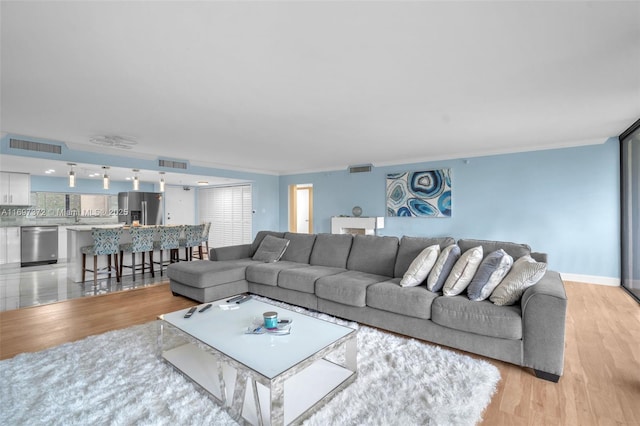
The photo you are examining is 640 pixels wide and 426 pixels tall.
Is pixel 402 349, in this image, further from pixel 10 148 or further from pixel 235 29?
pixel 10 148

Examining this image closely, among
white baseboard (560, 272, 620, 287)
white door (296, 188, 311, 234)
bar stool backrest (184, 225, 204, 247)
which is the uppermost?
white door (296, 188, 311, 234)

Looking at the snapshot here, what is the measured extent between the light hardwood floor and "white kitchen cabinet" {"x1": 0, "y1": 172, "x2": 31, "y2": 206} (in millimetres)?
4573

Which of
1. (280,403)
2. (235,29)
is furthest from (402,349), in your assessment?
→ (235,29)

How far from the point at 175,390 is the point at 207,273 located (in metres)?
1.85

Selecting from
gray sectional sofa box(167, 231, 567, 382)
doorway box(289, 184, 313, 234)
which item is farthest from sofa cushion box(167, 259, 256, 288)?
doorway box(289, 184, 313, 234)

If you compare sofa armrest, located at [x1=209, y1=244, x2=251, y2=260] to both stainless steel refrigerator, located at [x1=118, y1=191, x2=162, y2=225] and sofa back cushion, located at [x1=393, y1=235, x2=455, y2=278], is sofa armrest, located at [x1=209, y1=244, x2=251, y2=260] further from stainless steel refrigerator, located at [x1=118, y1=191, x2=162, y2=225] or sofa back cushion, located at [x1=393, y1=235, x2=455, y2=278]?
stainless steel refrigerator, located at [x1=118, y1=191, x2=162, y2=225]

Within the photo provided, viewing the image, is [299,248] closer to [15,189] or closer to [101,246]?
[101,246]

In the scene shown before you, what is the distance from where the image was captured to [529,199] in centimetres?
513

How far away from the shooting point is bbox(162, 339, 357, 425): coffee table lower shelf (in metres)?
1.71

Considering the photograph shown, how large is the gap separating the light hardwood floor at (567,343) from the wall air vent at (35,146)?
7.43ft

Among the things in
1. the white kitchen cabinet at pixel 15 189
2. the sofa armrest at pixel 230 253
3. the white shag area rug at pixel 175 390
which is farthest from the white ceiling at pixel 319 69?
the white kitchen cabinet at pixel 15 189

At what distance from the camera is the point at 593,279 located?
15.4ft

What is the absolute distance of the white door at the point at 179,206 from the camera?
9633 millimetres

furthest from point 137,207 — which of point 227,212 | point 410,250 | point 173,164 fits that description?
point 410,250
